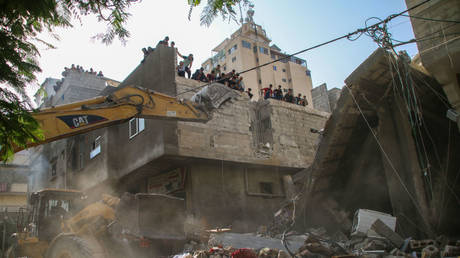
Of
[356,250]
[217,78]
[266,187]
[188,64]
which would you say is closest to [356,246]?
[356,250]

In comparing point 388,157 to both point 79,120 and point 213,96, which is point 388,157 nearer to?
point 213,96

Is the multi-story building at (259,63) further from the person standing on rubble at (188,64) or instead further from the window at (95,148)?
the person standing on rubble at (188,64)

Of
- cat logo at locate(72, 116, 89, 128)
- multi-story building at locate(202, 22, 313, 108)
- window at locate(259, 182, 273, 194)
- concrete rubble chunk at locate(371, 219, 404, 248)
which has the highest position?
multi-story building at locate(202, 22, 313, 108)

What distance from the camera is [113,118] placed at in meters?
8.55

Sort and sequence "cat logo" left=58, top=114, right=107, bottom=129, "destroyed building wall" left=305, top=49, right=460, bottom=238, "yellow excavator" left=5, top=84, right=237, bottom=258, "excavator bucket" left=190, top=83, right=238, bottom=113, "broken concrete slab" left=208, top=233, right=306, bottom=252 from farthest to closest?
"excavator bucket" left=190, top=83, right=238, bottom=113
"destroyed building wall" left=305, top=49, right=460, bottom=238
"broken concrete slab" left=208, top=233, right=306, bottom=252
"cat logo" left=58, top=114, right=107, bottom=129
"yellow excavator" left=5, top=84, right=237, bottom=258

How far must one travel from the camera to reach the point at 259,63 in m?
59.6

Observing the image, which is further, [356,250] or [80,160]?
[80,160]

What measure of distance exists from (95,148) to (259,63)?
138ft

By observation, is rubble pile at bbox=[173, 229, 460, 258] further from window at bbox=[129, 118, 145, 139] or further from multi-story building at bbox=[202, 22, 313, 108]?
multi-story building at bbox=[202, 22, 313, 108]

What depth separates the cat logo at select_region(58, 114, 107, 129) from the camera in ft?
25.1

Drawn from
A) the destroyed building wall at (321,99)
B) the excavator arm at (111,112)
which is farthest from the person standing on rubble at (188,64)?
the destroyed building wall at (321,99)

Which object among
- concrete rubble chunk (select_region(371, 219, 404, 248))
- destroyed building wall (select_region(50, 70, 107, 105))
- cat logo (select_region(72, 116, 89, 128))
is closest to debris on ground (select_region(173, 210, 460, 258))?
concrete rubble chunk (select_region(371, 219, 404, 248))

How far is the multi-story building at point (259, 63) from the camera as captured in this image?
187ft

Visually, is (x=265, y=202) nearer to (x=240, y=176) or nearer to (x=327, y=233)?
(x=240, y=176)
